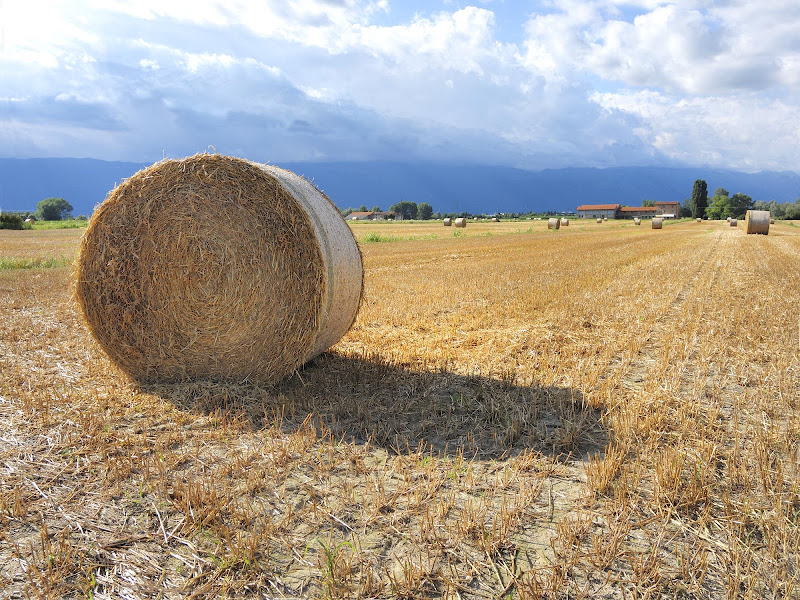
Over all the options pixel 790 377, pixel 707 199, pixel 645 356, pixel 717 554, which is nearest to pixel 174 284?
pixel 717 554

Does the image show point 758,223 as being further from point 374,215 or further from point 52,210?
point 52,210

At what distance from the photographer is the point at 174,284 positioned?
217 inches

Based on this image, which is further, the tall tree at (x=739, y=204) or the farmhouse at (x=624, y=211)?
the farmhouse at (x=624, y=211)

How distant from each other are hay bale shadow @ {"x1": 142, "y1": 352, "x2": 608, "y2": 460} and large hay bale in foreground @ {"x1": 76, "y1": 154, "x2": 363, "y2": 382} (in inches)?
14.5

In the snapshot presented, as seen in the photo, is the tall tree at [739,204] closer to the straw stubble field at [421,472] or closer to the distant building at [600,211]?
the distant building at [600,211]

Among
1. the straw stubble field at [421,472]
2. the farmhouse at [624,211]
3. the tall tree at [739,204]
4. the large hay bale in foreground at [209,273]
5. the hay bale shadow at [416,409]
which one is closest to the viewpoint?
the straw stubble field at [421,472]

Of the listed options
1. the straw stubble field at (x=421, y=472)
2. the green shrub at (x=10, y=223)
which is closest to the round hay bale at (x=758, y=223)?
the straw stubble field at (x=421, y=472)

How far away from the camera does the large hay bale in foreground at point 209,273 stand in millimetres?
5449

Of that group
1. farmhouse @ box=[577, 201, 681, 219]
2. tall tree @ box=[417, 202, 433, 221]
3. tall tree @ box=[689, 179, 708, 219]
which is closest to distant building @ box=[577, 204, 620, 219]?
farmhouse @ box=[577, 201, 681, 219]

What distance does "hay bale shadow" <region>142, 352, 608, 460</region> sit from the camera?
4246mm

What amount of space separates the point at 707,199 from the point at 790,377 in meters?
123

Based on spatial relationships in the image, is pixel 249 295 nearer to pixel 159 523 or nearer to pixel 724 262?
pixel 159 523

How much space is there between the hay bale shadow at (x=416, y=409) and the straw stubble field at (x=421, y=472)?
1.1 inches

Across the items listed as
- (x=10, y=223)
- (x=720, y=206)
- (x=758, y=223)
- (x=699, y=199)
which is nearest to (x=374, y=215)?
(x=699, y=199)
